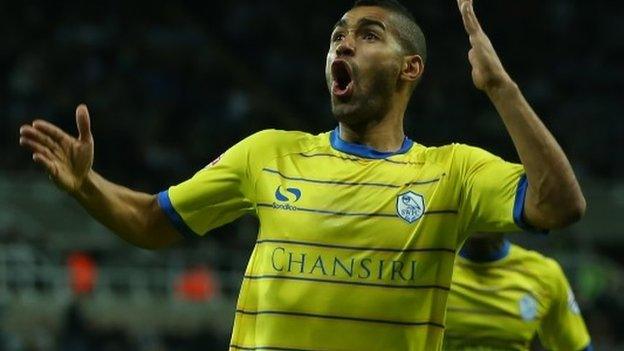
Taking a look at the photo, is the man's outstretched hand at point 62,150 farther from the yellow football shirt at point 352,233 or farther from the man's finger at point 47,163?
the yellow football shirt at point 352,233

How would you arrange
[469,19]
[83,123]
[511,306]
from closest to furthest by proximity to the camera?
[469,19], [83,123], [511,306]

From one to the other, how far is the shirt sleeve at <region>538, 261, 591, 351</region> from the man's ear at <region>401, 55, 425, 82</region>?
266 centimetres

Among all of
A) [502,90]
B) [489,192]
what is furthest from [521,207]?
[502,90]

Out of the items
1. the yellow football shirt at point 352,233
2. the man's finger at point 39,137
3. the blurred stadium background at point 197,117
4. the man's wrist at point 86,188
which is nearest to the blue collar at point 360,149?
the yellow football shirt at point 352,233

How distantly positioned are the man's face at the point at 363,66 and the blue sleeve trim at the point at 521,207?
65cm

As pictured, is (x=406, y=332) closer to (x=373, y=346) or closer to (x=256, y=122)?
(x=373, y=346)

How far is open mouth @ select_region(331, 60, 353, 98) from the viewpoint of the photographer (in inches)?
189

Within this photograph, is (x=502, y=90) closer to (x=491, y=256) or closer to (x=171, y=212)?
(x=171, y=212)

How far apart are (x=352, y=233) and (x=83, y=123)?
2.94 feet

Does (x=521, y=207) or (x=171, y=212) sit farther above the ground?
(x=521, y=207)

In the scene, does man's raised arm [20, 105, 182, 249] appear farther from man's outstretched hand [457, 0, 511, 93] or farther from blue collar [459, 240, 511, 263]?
blue collar [459, 240, 511, 263]

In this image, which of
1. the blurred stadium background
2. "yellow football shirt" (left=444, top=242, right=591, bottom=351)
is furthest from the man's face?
the blurred stadium background

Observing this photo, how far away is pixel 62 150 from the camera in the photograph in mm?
4582

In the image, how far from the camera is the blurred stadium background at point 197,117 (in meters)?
14.3
